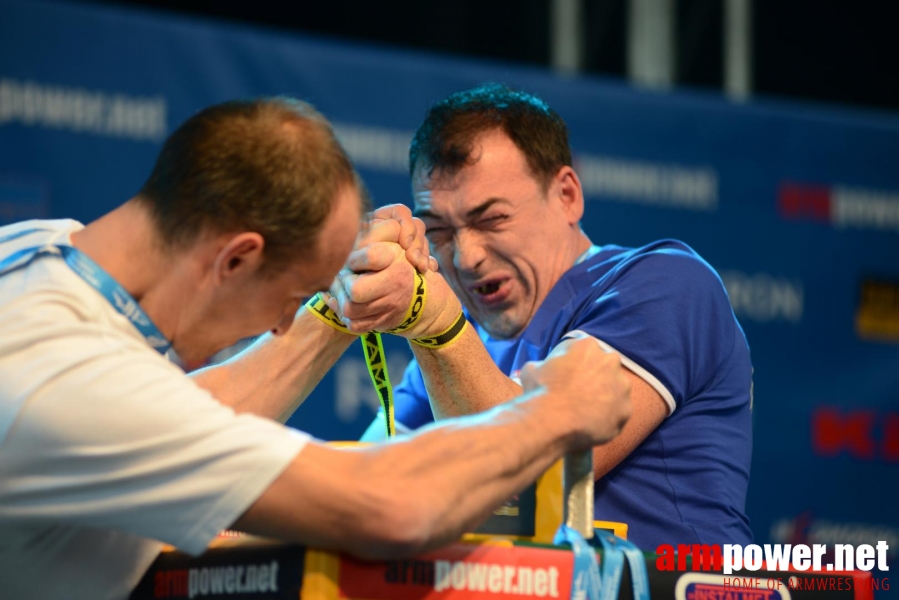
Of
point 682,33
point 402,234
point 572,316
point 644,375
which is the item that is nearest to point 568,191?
point 572,316

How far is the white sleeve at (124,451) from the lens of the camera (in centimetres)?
113

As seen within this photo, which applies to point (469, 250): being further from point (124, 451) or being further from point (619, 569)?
point (124, 451)

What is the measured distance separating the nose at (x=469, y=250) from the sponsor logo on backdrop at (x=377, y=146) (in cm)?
143

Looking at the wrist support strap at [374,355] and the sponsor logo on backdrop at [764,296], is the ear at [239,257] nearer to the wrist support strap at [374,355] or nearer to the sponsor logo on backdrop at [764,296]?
the wrist support strap at [374,355]

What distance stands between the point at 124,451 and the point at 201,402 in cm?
9

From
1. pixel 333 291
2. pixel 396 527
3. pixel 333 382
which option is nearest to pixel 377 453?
pixel 396 527

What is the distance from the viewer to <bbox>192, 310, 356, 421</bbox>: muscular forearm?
1953mm

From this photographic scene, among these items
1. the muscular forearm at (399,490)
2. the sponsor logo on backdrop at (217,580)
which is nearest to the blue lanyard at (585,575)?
the muscular forearm at (399,490)

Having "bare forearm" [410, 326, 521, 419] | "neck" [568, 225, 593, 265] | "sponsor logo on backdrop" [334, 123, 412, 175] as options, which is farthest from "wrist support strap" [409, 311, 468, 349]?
"sponsor logo on backdrop" [334, 123, 412, 175]

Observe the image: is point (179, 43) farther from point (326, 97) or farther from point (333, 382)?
point (333, 382)

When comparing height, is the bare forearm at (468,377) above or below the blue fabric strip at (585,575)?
above

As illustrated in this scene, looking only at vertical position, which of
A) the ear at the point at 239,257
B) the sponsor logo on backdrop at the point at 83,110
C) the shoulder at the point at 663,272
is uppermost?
the sponsor logo on backdrop at the point at 83,110

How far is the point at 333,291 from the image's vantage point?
1.92 meters

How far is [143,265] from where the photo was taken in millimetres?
1301
